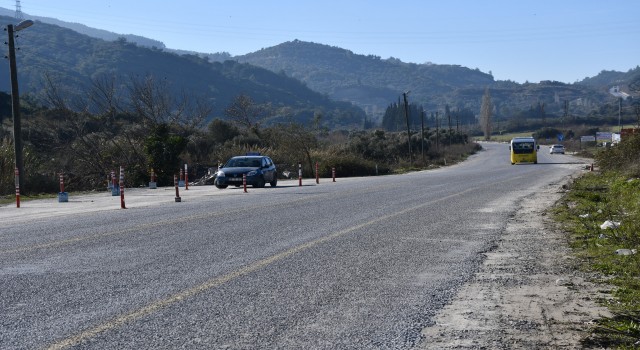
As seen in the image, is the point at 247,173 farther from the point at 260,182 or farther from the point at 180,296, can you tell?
the point at 180,296

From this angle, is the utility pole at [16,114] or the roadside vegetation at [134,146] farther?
the roadside vegetation at [134,146]

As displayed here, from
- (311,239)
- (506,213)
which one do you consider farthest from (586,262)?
(506,213)

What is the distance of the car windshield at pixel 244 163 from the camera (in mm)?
36625

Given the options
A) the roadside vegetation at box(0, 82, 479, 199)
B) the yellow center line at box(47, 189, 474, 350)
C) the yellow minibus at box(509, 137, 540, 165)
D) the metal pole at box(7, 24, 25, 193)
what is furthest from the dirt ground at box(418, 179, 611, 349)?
the yellow minibus at box(509, 137, 540, 165)

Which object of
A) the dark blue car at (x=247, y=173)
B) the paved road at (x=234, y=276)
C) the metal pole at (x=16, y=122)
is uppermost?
the metal pole at (x=16, y=122)

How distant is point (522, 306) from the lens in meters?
8.59

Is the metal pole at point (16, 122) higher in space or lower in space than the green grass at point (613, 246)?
higher

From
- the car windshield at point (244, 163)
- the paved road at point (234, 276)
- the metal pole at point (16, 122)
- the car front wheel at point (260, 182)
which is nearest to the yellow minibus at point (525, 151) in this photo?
the car windshield at point (244, 163)

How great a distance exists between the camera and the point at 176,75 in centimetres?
18312

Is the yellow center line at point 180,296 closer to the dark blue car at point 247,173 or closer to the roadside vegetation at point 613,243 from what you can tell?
the roadside vegetation at point 613,243

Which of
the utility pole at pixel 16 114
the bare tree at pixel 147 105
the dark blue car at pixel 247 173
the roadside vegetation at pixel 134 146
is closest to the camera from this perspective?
the utility pole at pixel 16 114

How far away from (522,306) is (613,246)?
490cm

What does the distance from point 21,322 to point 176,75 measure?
7063 inches

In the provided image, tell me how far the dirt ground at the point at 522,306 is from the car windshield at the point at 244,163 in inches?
933
